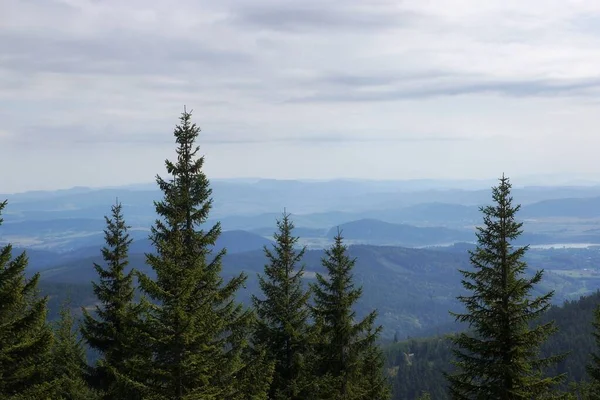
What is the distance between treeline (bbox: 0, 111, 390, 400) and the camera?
18.6 meters

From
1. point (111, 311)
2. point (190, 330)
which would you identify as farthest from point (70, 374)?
point (190, 330)

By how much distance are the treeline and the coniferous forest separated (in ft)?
0.21

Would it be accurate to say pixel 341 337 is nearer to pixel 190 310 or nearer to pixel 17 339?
pixel 190 310

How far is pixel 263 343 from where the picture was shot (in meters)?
28.9

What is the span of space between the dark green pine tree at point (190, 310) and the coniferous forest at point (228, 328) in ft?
0.19

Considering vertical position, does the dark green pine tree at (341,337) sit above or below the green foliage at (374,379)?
above

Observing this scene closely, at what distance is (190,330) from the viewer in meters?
18.0

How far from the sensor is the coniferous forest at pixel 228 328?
1881 cm

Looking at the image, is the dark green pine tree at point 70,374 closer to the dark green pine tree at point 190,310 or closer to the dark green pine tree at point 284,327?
the dark green pine tree at point 190,310

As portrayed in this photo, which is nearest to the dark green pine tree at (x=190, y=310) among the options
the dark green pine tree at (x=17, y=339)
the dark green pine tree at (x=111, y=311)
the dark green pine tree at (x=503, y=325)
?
the dark green pine tree at (x=17, y=339)

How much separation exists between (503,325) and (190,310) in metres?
13.1

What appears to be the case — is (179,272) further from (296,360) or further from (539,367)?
(539,367)

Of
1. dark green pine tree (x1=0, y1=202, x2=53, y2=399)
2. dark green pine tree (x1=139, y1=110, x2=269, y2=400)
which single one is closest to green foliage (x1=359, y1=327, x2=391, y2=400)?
dark green pine tree (x1=139, y1=110, x2=269, y2=400)

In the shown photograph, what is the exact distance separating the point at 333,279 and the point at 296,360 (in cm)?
489
